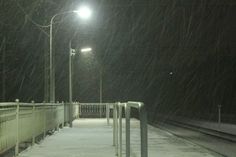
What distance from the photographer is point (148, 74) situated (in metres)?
135

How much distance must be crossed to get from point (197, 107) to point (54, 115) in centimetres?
5855

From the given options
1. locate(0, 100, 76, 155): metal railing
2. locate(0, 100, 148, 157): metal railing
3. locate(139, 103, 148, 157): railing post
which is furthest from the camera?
locate(0, 100, 76, 155): metal railing

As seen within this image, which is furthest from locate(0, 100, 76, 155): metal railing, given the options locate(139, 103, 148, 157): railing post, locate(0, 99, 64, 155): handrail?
locate(139, 103, 148, 157): railing post

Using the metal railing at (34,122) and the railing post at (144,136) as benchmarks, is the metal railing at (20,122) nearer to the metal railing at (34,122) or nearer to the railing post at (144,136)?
the metal railing at (34,122)

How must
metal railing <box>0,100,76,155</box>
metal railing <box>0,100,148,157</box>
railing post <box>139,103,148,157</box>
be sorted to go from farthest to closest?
1. metal railing <box>0,100,76,155</box>
2. metal railing <box>0,100,148,157</box>
3. railing post <box>139,103,148,157</box>

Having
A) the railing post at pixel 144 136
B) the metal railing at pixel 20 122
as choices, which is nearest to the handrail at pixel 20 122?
the metal railing at pixel 20 122

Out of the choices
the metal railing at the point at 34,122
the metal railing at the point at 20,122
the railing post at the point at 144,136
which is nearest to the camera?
the railing post at the point at 144,136

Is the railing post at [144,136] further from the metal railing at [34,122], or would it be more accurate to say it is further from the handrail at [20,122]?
the handrail at [20,122]

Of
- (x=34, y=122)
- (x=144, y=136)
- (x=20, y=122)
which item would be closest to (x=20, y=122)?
(x=20, y=122)

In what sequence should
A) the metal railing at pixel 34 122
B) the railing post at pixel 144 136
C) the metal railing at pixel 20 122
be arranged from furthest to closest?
the metal railing at pixel 20 122
the metal railing at pixel 34 122
the railing post at pixel 144 136

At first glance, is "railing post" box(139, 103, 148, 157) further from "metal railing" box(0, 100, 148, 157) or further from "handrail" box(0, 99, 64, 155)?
"handrail" box(0, 99, 64, 155)

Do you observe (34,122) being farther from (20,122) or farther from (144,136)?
(144,136)

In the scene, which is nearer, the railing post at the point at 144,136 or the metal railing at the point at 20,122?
the railing post at the point at 144,136

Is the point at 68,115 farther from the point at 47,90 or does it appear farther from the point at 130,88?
the point at 130,88
